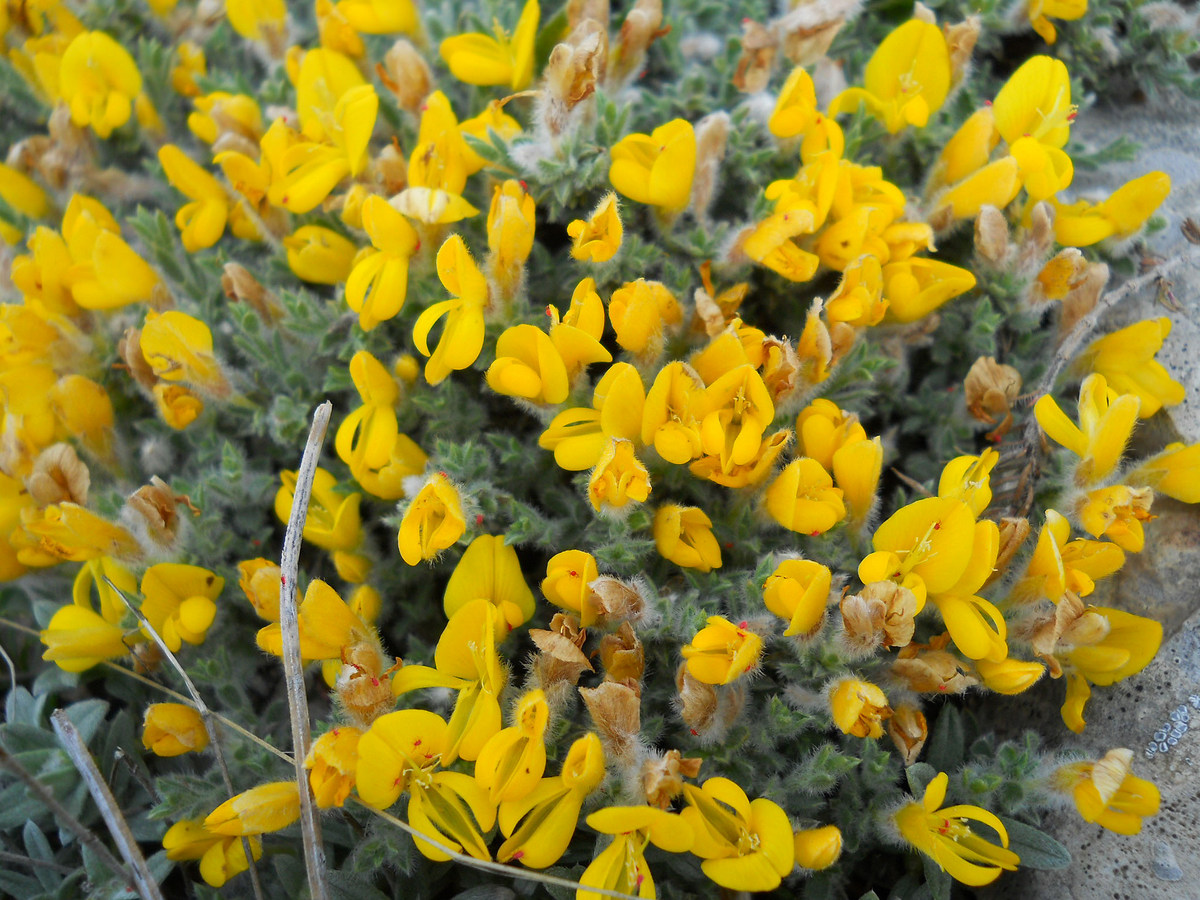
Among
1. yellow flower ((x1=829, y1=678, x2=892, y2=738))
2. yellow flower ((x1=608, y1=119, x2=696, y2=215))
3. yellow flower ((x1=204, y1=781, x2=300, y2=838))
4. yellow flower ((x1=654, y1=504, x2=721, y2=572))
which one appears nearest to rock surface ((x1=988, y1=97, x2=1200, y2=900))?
yellow flower ((x1=829, y1=678, x2=892, y2=738))

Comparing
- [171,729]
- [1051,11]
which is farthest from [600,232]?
[1051,11]

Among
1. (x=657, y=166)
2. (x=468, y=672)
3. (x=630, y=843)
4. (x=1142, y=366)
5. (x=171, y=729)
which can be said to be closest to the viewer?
(x=630, y=843)

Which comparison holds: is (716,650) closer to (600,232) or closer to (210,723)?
(600,232)

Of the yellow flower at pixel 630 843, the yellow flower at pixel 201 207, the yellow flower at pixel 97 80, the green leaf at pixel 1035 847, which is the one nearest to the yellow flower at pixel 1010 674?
the green leaf at pixel 1035 847

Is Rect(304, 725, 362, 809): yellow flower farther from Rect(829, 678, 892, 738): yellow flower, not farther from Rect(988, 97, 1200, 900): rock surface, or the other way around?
Rect(988, 97, 1200, 900): rock surface


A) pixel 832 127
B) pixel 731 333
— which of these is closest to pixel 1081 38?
pixel 832 127

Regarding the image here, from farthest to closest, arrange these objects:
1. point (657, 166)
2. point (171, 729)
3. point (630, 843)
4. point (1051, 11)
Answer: point (1051, 11) < point (657, 166) < point (171, 729) < point (630, 843)

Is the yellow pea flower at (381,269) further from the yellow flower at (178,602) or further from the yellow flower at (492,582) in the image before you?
the yellow flower at (178,602)

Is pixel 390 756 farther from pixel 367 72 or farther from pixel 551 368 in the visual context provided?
pixel 367 72
